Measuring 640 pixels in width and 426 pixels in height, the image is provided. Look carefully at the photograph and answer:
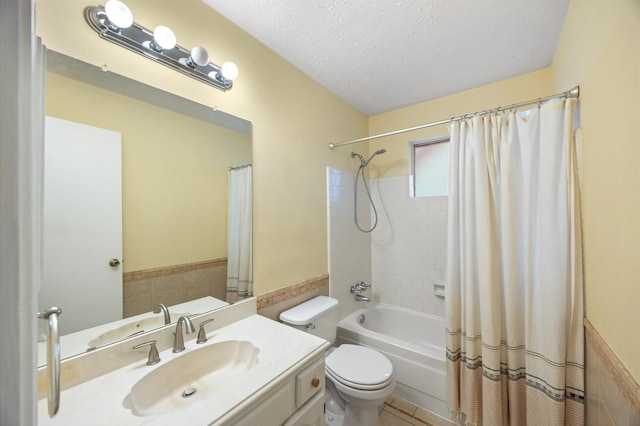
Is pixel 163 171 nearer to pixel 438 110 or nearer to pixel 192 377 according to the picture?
pixel 192 377

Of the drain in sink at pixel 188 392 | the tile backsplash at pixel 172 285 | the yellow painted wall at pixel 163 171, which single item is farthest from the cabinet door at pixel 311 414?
the yellow painted wall at pixel 163 171

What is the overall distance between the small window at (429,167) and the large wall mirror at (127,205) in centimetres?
181

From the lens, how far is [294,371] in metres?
0.96

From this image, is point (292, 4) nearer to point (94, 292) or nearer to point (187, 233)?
point (187, 233)

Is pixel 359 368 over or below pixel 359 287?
below

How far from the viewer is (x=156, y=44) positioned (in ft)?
3.51

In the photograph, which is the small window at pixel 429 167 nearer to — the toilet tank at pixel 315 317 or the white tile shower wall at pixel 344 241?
the white tile shower wall at pixel 344 241

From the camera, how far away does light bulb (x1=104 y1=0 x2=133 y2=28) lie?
3.02 ft

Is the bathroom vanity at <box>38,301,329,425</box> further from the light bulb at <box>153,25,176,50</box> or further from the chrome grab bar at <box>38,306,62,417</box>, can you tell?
the light bulb at <box>153,25,176,50</box>

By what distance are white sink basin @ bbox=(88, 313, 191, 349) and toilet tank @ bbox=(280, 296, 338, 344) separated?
65 cm

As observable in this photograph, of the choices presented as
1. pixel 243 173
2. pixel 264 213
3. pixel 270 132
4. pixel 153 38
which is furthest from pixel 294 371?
pixel 153 38

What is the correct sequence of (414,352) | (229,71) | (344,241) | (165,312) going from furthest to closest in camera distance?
(344,241)
(414,352)
(229,71)
(165,312)

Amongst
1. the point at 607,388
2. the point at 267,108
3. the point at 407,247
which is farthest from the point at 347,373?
the point at 267,108

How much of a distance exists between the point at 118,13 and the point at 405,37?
4.69 ft
